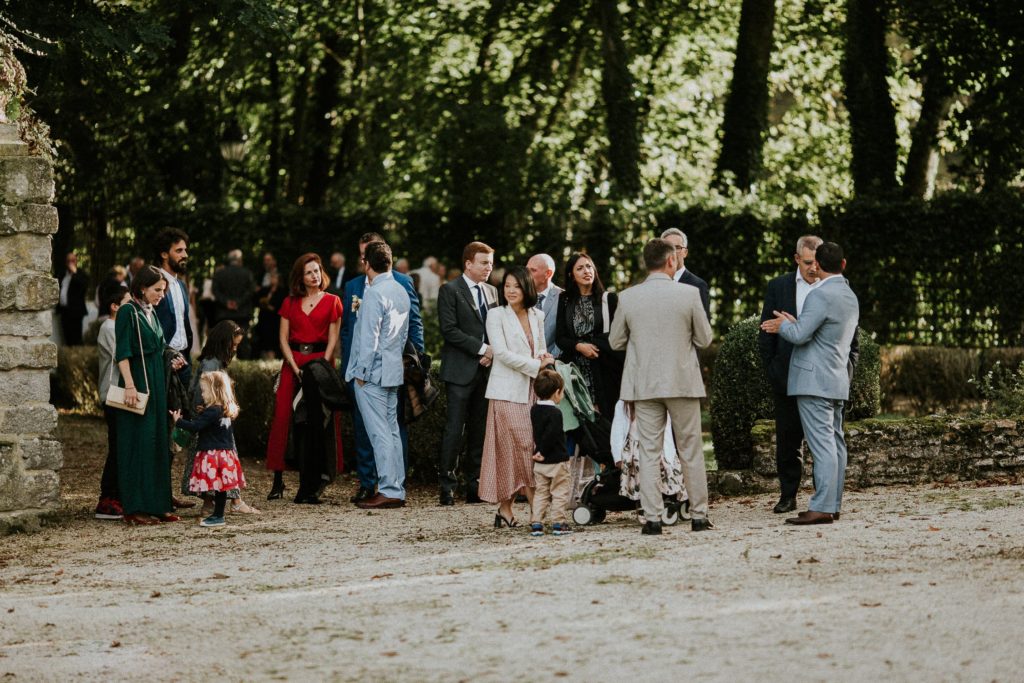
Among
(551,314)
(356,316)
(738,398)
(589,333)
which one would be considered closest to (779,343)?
(589,333)

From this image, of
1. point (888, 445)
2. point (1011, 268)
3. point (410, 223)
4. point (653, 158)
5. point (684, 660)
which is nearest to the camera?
point (684, 660)

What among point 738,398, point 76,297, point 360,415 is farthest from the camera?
point 76,297

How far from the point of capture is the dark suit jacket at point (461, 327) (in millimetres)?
11562

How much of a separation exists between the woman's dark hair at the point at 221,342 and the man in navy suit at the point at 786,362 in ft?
12.5

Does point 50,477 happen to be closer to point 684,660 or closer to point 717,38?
point 684,660

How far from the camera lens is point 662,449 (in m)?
9.31

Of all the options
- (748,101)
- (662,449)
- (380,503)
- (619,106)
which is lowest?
(380,503)

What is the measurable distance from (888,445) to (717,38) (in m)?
17.6

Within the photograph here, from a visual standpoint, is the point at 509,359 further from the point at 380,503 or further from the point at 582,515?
the point at 380,503

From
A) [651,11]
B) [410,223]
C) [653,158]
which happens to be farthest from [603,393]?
[653,158]

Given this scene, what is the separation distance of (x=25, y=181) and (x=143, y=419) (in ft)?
6.05

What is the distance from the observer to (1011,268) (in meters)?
19.4

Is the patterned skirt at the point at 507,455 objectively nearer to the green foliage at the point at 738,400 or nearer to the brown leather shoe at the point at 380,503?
the brown leather shoe at the point at 380,503

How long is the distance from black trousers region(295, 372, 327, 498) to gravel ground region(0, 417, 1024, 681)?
1.44 metres
